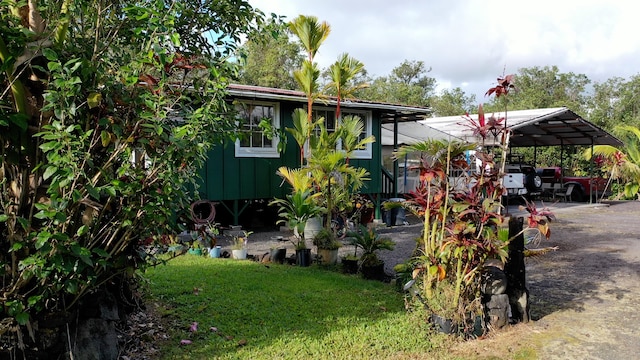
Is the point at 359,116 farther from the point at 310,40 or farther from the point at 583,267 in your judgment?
the point at 583,267

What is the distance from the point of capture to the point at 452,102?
45125mm

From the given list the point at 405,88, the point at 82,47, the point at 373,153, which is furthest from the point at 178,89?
the point at 405,88

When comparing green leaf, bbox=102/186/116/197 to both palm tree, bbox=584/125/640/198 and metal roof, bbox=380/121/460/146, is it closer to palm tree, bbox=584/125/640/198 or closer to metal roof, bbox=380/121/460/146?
metal roof, bbox=380/121/460/146

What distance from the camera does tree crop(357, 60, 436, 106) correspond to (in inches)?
1527

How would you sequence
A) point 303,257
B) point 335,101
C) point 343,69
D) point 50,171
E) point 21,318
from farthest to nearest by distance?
point 335,101, point 343,69, point 303,257, point 21,318, point 50,171

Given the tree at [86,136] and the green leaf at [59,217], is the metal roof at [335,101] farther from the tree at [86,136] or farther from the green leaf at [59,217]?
the green leaf at [59,217]

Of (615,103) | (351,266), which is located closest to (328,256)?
(351,266)

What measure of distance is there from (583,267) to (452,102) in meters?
39.7

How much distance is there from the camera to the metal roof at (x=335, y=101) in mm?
9826

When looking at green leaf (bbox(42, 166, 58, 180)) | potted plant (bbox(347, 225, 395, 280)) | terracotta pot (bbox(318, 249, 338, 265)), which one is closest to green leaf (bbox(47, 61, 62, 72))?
green leaf (bbox(42, 166, 58, 180))

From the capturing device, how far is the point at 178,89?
10.8 ft

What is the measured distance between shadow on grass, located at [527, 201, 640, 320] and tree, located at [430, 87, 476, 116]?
1216 inches

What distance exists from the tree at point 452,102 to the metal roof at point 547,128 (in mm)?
21832

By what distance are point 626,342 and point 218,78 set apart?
419cm
